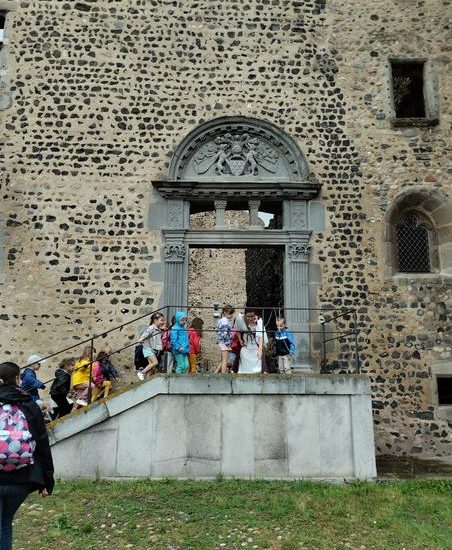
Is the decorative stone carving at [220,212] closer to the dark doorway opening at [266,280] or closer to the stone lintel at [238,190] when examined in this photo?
the stone lintel at [238,190]

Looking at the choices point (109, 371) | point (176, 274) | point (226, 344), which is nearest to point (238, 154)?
point (176, 274)

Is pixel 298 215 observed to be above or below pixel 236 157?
below

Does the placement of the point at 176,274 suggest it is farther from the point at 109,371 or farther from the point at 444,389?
the point at 444,389

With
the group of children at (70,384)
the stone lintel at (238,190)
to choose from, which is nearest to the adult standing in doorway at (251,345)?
the group of children at (70,384)

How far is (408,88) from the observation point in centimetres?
1271

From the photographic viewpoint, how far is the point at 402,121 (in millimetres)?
11742

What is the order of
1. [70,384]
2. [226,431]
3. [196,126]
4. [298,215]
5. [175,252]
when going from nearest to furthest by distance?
1. [226,431]
2. [70,384]
3. [175,252]
4. [298,215]
5. [196,126]

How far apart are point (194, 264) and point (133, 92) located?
1216 cm

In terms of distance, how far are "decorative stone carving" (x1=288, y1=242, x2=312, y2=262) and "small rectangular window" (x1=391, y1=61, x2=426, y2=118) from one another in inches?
155

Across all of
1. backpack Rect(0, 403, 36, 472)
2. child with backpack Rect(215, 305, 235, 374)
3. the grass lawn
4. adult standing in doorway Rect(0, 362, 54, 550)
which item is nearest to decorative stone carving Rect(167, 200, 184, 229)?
child with backpack Rect(215, 305, 235, 374)

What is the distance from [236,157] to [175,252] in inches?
92.5

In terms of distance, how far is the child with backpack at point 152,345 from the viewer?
880 cm

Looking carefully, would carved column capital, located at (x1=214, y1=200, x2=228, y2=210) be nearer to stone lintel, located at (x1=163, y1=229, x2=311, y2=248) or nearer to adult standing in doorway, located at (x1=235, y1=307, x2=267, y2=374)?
stone lintel, located at (x1=163, y1=229, x2=311, y2=248)

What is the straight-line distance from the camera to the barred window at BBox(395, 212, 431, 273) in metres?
11.4
